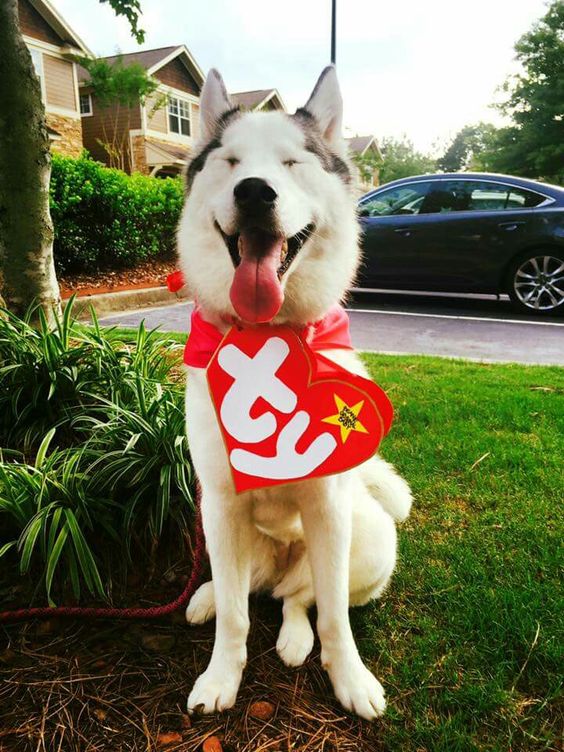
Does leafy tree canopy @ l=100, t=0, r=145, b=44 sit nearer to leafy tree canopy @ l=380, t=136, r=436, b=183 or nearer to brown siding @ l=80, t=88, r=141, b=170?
brown siding @ l=80, t=88, r=141, b=170

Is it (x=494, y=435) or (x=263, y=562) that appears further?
(x=494, y=435)

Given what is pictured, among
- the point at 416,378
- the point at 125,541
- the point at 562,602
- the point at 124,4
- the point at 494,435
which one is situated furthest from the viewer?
the point at 416,378

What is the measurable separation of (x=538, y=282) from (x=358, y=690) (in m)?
7.27

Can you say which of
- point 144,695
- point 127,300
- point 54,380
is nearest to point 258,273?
point 144,695

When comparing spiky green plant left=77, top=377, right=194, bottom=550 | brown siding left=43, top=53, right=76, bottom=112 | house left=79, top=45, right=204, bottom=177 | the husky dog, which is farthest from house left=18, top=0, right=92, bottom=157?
the husky dog

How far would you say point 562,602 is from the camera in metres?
1.94

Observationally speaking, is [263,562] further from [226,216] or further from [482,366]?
[482,366]

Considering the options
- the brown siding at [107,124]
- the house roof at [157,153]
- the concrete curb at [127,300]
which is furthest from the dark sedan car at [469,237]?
the brown siding at [107,124]

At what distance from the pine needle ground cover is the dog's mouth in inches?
47.0

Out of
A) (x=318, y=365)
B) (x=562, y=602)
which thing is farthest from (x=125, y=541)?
(x=562, y=602)

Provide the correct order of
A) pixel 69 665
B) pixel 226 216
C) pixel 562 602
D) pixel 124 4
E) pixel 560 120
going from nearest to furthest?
pixel 226 216 → pixel 69 665 → pixel 562 602 → pixel 124 4 → pixel 560 120

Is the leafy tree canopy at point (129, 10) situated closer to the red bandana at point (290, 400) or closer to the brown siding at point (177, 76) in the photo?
the red bandana at point (290, 400)

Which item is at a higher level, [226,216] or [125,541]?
[226,216]

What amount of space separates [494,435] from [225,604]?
7.83 ft
